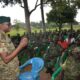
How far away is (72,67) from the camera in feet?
16.5

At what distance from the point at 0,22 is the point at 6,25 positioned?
8cm

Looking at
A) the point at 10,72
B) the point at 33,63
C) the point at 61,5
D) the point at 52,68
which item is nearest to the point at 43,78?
the point at 52,68

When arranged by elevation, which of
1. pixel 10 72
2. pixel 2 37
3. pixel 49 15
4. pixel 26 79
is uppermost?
pixel 2 37

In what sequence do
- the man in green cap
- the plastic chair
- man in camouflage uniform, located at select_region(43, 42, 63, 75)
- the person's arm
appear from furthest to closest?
man in camouflage uniform, located at select_region(43, 42, 63, 75)
the plastic chair
the man in green cap
the person's arm

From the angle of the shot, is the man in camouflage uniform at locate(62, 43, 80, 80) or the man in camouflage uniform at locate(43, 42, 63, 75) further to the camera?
the man in camouflage uniform at locate(43, 42, 63, 75)

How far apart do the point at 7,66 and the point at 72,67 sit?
3.89 ft

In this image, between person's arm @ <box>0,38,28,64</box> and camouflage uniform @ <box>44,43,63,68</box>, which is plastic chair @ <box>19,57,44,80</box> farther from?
camouflage uniform @ <box>44,43,63,68</box>

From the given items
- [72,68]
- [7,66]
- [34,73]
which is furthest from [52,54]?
[7,66]

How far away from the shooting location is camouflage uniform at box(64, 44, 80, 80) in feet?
16.5

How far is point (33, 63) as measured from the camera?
18.9 ft

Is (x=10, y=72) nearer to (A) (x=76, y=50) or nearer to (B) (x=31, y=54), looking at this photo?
(A) (x=76, y=50)

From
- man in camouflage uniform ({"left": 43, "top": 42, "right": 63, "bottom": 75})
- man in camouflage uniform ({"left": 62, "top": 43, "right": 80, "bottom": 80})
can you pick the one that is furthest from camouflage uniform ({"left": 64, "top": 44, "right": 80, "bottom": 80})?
man in camouflage uniform ({"left": 43, "top": 42, "right": 63, "bottom": 75})

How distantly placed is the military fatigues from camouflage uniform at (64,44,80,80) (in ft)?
3.35

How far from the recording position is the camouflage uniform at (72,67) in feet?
16.5
